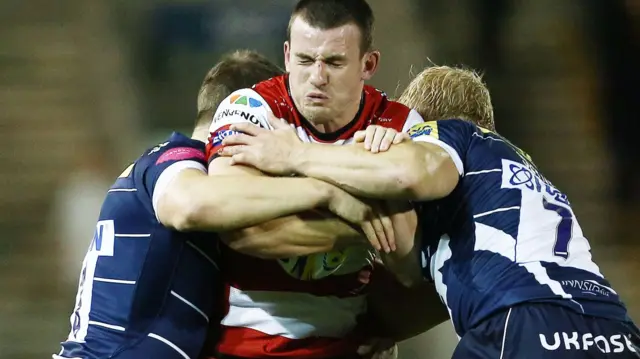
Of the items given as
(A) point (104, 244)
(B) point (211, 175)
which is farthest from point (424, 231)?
(A) point (104, 244)

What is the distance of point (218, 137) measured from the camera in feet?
7.11

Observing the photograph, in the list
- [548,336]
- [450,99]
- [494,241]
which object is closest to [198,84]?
[450,99]

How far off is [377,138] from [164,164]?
0.50 metres

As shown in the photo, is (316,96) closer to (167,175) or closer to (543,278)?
(167,175)

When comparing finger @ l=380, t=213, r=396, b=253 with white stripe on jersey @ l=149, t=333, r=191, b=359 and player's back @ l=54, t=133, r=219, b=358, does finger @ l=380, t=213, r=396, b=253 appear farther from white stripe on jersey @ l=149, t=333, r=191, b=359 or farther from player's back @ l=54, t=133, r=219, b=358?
white stripe on jersey @ l=149, t=333, r=191, b=359

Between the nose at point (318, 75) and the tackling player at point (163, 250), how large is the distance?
11.3 inches

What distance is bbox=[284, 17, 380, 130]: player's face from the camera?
2191mm

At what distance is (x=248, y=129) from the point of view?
2119mm

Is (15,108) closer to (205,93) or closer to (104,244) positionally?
(205,93)

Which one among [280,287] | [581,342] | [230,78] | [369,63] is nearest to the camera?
[581,342]

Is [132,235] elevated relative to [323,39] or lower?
lower

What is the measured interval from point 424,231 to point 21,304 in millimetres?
3328

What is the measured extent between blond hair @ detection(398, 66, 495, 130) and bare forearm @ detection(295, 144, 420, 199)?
51 centimetres

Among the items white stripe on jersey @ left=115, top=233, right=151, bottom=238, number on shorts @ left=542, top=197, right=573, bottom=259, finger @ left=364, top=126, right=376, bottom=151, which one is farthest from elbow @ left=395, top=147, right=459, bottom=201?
white stripe on jersey @ left=115, top=233, right=151, bottom=238
